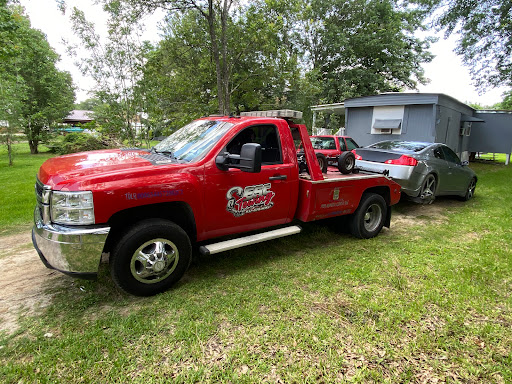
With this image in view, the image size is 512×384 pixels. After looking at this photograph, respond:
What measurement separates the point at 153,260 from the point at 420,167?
584cm

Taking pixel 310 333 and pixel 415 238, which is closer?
pixel 310 333

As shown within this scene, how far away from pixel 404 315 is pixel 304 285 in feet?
3.51

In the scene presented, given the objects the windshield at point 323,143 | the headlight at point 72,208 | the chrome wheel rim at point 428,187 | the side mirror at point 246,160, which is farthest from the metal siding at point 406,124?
the headlight at point 72,208

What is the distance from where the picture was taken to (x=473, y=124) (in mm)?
18641

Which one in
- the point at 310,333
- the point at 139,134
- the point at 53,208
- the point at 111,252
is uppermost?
the point at 139,134

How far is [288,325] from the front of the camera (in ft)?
9.16

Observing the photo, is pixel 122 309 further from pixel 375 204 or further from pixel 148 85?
pixel 148 85

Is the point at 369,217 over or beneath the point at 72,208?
beneath

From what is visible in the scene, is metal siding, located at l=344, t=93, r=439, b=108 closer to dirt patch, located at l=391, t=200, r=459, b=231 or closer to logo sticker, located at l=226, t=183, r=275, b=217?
dirt patch, located at l=391, t=200, r=459, b=231

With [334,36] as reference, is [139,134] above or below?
below

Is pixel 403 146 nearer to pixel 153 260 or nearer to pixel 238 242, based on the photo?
pixel 238 242

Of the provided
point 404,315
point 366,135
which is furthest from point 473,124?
point 404,315

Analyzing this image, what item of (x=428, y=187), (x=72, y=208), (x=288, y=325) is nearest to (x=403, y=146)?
(x=428, y=187)

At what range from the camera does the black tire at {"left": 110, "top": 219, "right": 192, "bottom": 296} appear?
289 centimetres
